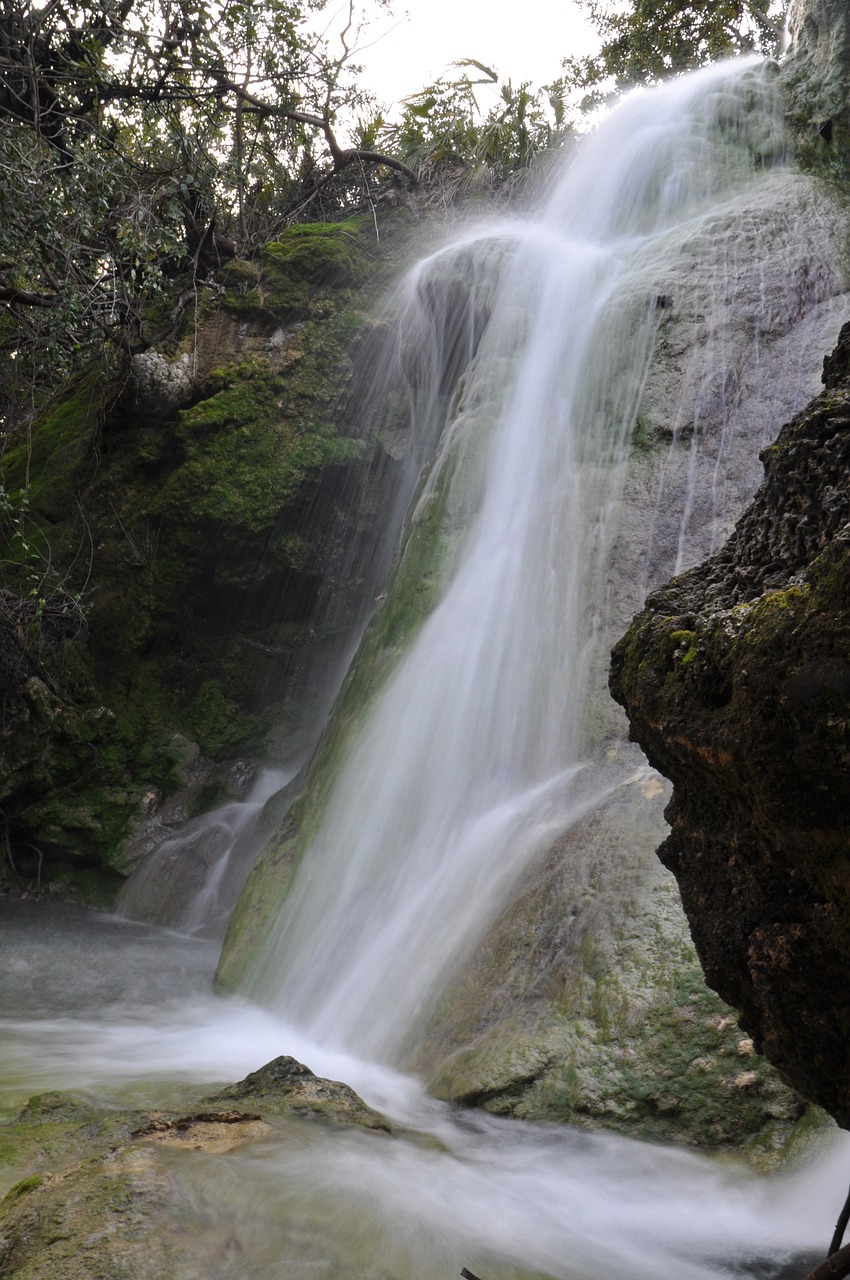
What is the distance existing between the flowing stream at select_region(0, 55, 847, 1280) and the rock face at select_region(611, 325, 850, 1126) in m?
0.98

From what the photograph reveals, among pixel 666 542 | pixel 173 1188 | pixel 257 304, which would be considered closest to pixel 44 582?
pixel 257 304

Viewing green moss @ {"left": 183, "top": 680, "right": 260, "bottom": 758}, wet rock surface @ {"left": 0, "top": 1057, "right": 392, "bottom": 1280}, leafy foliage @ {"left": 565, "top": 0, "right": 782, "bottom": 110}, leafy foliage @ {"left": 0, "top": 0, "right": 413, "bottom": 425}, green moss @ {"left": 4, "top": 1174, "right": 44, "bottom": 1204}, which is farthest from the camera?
leafy foliage @ {"left": 565, "top": 0, "right": 782, "bottom": 110}

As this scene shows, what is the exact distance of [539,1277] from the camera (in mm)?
2260

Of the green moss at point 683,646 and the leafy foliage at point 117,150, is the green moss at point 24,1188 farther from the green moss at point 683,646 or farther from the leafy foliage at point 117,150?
the leafy foliage at point 117,150

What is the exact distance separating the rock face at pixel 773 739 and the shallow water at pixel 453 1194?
86 cm

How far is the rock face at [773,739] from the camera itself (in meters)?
1.69

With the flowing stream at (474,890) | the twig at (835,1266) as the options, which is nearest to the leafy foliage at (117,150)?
the flowing stream at (474,890)

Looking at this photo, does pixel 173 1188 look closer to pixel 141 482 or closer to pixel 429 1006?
pixel 429 1006

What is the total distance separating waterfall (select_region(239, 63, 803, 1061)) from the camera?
16.2 feet

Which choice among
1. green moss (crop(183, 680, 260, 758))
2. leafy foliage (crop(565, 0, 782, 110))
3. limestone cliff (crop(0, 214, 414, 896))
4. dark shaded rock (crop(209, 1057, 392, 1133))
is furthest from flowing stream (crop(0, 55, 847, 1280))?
leafy foliage (crop(565, 0, 782, 110))

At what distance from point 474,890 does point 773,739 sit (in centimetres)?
328

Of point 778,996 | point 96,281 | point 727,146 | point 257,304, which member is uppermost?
point 727,146

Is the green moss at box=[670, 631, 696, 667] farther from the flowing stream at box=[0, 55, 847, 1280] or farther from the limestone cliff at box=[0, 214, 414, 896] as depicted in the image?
the limestone cliff at box=[0, 214, 414, 896]

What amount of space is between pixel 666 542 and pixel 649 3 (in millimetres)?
15525
